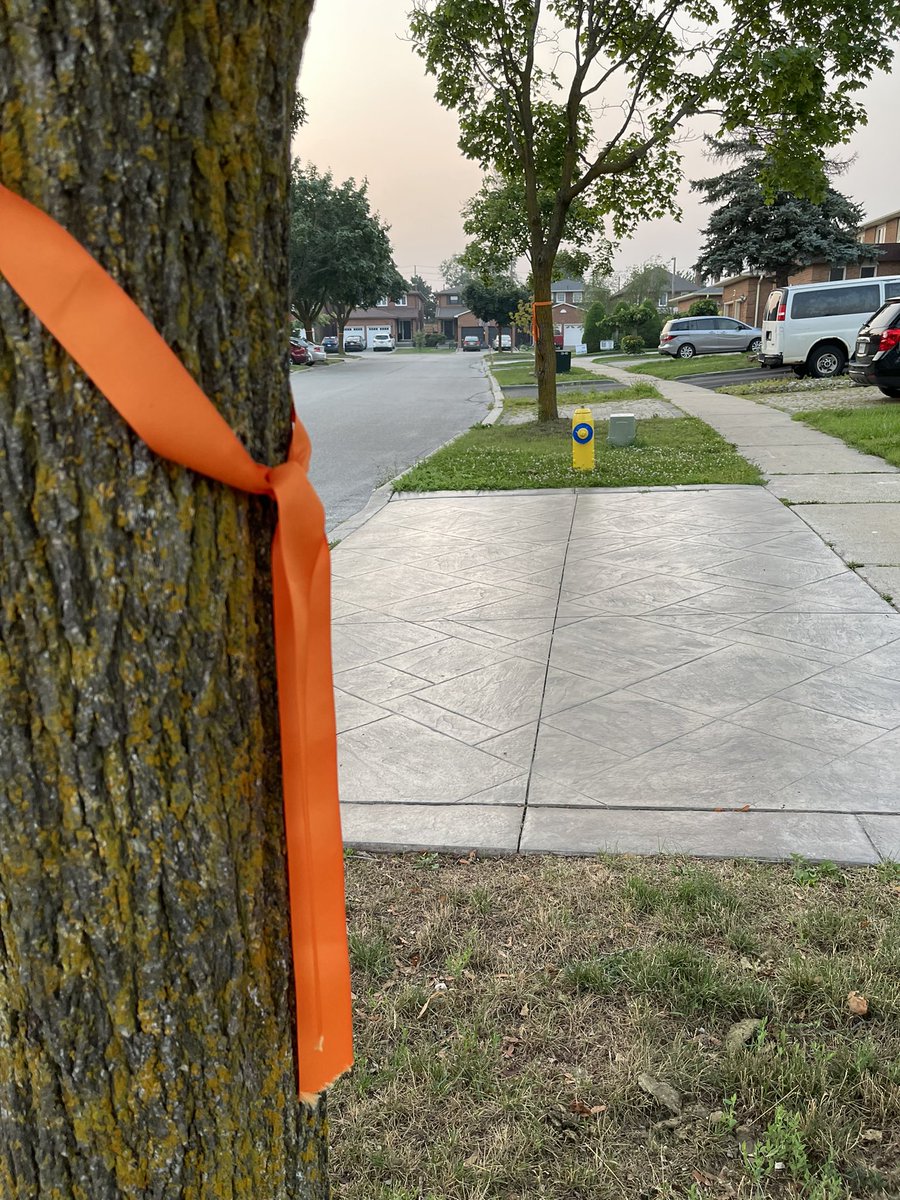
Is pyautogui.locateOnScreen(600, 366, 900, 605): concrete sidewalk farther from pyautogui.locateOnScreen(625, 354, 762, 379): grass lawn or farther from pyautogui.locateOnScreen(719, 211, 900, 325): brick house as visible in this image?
pyautogui.locateOnScreen(719, 211, 900, 325): brick house

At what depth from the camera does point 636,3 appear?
13.7m

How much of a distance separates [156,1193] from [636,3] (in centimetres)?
1562

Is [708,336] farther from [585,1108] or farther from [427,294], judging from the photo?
[427,294]

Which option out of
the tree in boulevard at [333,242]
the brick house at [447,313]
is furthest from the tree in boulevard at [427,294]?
the tree in boulevard at [333,242]

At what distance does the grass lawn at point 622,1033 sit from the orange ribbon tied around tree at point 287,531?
2.90 feet

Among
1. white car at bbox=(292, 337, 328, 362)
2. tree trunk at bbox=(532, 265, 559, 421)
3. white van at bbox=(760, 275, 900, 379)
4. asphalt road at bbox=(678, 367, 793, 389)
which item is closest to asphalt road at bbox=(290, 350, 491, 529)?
tree trunk at bbox=(532, 265, 559, 421)

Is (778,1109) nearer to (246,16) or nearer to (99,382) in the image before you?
(99,382)

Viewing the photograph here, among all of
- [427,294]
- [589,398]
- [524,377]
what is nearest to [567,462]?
[589,398]

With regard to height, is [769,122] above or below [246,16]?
above

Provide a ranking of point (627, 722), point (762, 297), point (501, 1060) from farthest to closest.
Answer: point (762, 297), point (627, 722), point (501, 1060)

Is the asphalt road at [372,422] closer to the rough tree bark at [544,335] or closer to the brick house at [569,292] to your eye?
the rough tree bark at [544,335]

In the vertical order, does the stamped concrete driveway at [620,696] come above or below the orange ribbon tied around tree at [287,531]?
below

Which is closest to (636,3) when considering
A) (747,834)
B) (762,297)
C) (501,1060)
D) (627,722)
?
(627,722)

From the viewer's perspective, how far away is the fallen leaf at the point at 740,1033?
2.32 metres
